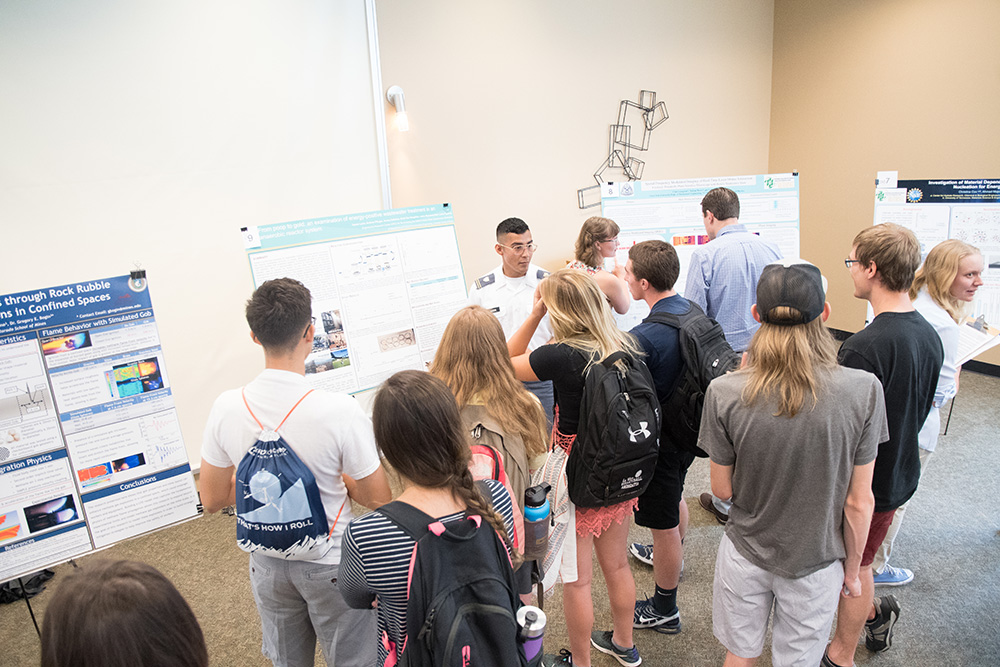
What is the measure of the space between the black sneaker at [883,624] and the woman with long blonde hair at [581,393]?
889mm

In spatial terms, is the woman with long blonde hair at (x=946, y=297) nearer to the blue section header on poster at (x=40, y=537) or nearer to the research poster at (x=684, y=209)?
the research poster at (x=684, y=209)

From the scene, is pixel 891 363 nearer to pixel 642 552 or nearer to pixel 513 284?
pixel 642 552

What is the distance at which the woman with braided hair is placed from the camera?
111 cm

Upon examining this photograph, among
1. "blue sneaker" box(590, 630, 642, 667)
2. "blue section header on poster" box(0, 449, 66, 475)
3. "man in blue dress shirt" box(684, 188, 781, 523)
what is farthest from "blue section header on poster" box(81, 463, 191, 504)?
"man in blue dress shirt" box(684, 188, 781, 523)

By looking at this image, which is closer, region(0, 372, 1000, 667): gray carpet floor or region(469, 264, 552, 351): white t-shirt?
region(0, 372, 1000, 667): gray carpet floor

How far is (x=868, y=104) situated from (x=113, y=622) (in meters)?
→ 6.52

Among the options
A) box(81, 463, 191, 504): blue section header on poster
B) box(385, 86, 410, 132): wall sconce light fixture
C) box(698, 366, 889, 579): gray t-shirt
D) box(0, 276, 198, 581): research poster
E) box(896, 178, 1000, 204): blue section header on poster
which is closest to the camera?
box(698, 366, 889, 579): gray t-shirt

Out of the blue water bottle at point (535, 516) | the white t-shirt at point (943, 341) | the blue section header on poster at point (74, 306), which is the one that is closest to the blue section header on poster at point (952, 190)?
the white t-shirt at point (943, 341)

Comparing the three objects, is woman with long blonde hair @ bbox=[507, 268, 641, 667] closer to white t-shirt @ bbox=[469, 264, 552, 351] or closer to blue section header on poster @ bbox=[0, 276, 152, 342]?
white t-shirt @ bbox=[469, 264, 552, 351]

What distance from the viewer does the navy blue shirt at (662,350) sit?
6.92 ft

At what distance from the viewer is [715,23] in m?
5.72

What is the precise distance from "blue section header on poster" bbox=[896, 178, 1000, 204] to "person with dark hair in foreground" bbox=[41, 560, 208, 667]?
393cm

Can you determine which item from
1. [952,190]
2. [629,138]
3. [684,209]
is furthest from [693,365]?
[629,138]

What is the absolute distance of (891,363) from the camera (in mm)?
1786
